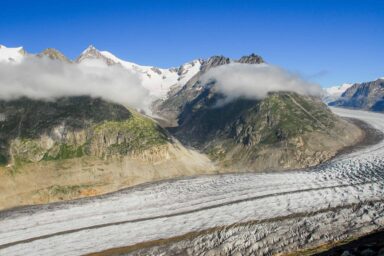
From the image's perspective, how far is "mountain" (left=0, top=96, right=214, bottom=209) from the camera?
9525 centimetres

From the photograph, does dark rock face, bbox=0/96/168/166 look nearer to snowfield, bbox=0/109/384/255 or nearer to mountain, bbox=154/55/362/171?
snowfield, bbox=0/109/384/255

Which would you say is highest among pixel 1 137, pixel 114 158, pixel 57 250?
pixel 1 137

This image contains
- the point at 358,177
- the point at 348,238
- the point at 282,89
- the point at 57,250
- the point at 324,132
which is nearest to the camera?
the point at 348,238

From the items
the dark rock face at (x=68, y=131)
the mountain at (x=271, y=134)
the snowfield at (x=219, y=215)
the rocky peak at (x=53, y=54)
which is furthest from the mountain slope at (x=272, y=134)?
the rocky peak at (x=53, y=54)

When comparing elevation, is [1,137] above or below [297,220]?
above

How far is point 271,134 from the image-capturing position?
131 meters

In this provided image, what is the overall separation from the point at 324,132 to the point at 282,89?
33.1 metres

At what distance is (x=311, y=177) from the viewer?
280 ft

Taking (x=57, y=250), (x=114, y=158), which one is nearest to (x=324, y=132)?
(x=114, y=158)

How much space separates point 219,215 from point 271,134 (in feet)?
229

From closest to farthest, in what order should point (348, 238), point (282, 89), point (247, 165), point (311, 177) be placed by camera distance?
1. point (348, 238)
2. point (311, 177)
3. point (247, 165)
4. point (282, 89)

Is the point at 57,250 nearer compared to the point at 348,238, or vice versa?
the point at 348,238

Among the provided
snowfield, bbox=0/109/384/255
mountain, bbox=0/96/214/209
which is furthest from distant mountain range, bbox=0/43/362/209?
snowfield, bbox=0/109/384/255

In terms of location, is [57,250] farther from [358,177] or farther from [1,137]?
[1,137]
